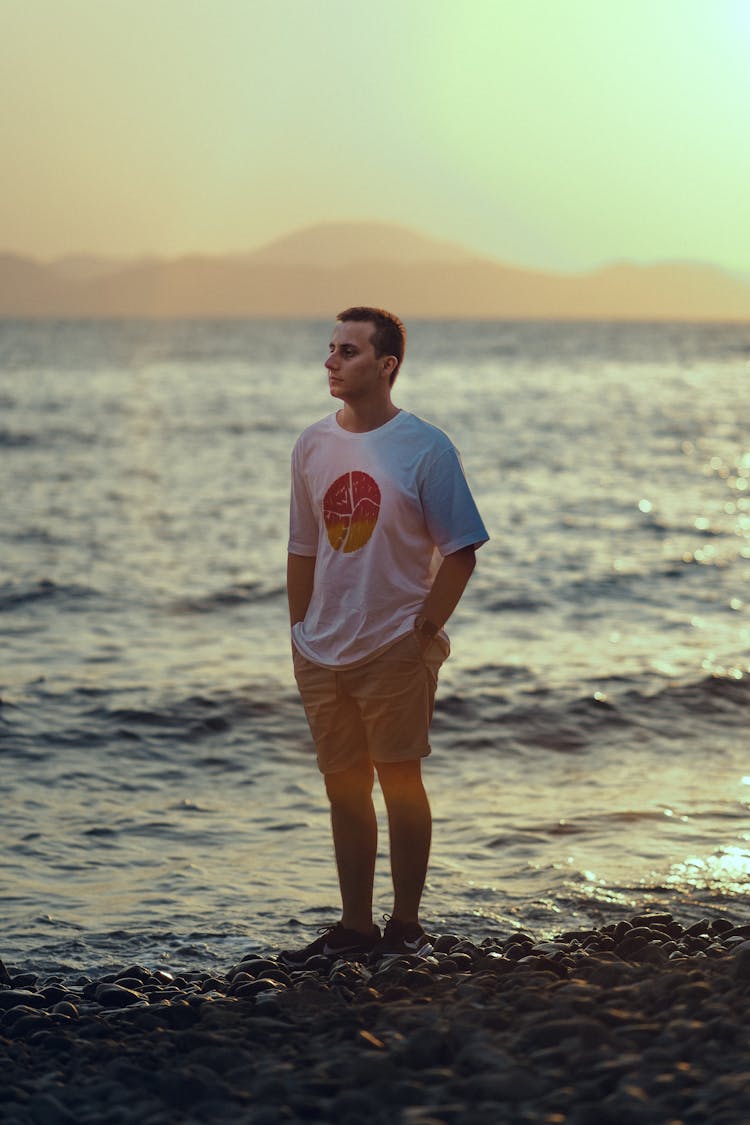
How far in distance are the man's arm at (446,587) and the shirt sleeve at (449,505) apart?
1.8 inches

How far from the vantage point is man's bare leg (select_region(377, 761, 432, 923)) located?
558 cm

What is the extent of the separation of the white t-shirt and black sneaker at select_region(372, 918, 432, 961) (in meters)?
1.16

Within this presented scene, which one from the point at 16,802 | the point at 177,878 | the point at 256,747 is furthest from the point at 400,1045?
the point at 256,747

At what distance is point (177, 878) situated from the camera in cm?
758

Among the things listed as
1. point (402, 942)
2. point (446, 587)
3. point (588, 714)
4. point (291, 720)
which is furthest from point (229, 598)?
point (446, 587)

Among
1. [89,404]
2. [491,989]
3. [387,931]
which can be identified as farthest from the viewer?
[89,404]

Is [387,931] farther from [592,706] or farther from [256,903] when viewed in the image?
[592,706]

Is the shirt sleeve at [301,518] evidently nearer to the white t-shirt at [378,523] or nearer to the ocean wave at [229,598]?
the white t-shirt at [378,523]

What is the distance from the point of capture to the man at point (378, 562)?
17.6ft

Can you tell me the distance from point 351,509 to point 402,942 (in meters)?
1.80

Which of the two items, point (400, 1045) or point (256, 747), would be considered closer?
point (400, 1045)

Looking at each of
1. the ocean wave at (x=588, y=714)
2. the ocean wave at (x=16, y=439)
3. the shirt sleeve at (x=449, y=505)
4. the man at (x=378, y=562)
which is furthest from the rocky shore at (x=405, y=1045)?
the ocean wave at (x=16, y=439)

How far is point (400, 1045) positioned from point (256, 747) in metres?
5.80

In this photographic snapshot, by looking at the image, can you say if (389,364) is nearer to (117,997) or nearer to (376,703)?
(376,703)
